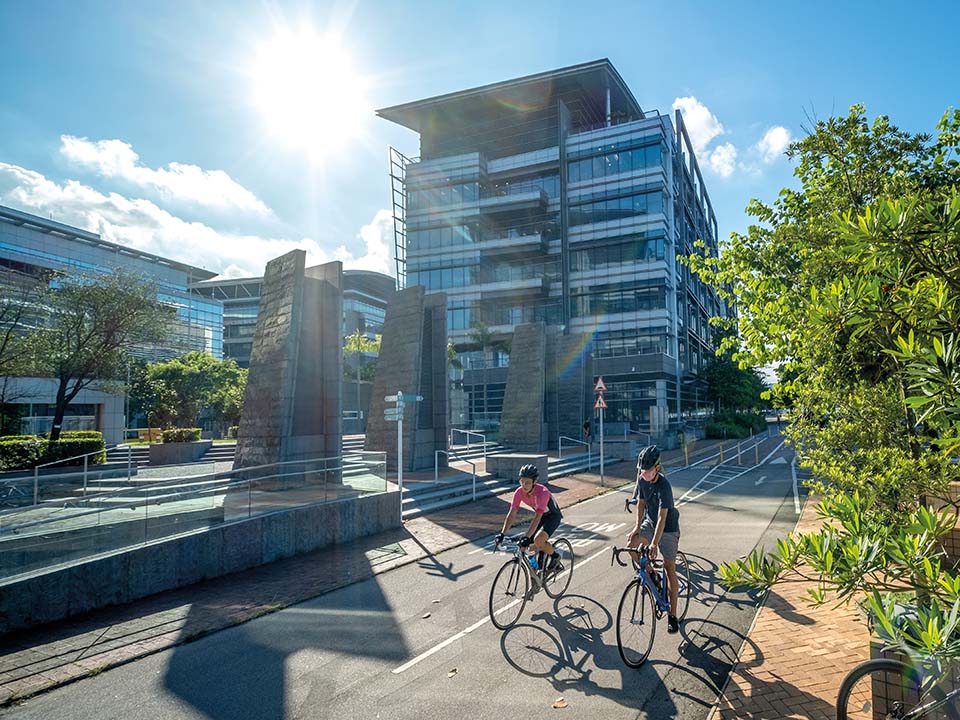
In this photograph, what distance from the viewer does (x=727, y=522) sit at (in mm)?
13352

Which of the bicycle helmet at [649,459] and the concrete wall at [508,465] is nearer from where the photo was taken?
the bicycle helmet at [649,459]

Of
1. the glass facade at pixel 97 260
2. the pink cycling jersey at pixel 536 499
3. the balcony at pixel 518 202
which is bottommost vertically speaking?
the pink cycling jersey at pixel 536 499

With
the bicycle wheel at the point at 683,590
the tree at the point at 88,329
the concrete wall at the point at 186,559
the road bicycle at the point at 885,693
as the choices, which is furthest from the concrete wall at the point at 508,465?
the tree at the point at 88,329

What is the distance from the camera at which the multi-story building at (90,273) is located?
32881 mm

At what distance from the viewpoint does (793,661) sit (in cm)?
570

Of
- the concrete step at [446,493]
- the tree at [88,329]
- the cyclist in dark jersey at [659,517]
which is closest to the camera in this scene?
the cyclist in dark jersey at [659,517]

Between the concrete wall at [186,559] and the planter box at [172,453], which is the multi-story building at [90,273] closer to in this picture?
the planter box at [172,453]

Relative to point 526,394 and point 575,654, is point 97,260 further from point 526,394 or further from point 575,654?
point 575,654

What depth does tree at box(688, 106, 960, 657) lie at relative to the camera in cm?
286

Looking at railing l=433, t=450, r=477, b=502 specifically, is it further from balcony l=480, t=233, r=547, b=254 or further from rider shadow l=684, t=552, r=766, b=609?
balcony l=480, t=233, r=547, b=254

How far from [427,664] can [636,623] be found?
2161 mm

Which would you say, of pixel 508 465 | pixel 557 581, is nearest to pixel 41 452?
pixel 508 465

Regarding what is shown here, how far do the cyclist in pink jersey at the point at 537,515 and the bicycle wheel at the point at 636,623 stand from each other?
4.98 ft

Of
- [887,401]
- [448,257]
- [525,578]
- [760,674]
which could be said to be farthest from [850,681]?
[448,257]
